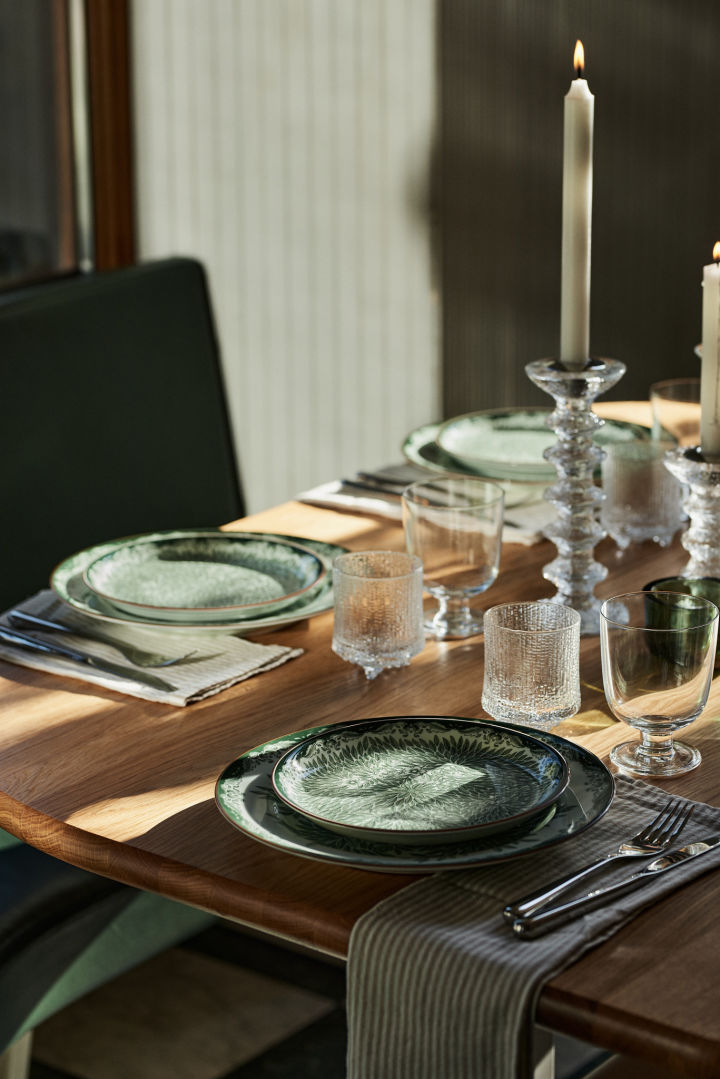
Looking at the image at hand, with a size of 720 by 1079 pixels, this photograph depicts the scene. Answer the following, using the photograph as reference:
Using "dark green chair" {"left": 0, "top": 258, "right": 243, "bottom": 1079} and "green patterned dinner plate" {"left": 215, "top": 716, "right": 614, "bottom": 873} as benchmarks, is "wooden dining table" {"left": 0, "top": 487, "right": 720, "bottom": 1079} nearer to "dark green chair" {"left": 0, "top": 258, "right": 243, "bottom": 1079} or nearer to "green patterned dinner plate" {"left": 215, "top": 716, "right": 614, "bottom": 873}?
"green patterned dinner plate" {"left": 215, "top": 716, "right": 614, "bottom": 873}

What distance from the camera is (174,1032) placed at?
6.44 feet

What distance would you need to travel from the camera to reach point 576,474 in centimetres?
122

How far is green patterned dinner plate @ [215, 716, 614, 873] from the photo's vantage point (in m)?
0.81

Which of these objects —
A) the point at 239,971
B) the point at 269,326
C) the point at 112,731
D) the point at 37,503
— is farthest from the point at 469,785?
the point at 269,326

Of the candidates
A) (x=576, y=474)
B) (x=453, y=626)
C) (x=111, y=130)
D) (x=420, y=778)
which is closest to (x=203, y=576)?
(x=453, y=626)

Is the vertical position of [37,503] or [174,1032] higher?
[37,503]

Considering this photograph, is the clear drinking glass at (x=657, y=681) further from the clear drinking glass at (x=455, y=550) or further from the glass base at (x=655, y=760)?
the clear drinking glass at (x=455, y=550)

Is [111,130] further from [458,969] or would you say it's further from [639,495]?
[458,969]

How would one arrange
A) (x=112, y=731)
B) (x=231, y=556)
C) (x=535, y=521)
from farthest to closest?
(x=535, y=521), (x=231, y=556), (x=112, y=731)

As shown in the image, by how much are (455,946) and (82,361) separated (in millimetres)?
1356

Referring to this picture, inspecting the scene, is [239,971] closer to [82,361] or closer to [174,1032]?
[174,1032]

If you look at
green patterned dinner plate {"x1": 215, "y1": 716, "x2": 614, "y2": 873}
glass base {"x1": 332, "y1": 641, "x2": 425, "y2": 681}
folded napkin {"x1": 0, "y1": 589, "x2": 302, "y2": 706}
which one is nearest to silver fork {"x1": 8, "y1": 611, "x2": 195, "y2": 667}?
folded napkin {"x1": 0, "y1": 589, "x2": 302, "y2": 706}

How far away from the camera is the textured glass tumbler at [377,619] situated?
1120 mm

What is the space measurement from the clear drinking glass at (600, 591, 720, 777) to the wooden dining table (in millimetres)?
23
